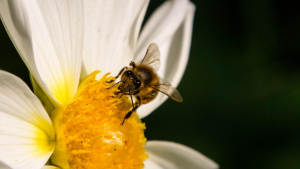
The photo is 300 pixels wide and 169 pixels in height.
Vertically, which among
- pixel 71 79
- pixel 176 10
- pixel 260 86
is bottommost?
pixel 71 79

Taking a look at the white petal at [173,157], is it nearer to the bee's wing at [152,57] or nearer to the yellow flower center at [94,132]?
the yellow flower center at [94,132]

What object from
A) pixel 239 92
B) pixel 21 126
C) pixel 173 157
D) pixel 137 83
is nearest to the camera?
pixel 21 126

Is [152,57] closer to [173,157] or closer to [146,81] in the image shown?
[146,81]

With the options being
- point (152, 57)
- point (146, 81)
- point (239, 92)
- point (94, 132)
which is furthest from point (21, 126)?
point (239, 92)

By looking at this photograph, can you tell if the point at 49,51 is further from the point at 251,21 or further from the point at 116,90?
the point at 251,21

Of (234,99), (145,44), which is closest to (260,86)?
(234,99)

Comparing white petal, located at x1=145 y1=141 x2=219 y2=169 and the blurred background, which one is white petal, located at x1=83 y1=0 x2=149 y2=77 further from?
the blurred background

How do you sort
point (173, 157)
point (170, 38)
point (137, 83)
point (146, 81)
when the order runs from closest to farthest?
point (137, 83), point (146, 81), point (173, 157), point (170, 38)
